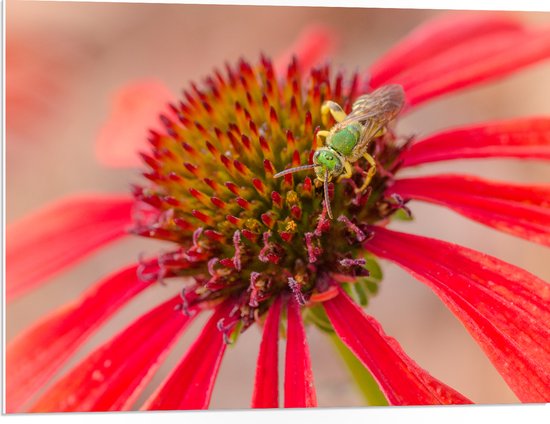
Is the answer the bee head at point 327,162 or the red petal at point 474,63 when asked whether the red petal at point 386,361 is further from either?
the red petal at point 474,63

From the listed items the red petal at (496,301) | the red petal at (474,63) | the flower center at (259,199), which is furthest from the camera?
the red petal at (474,63)

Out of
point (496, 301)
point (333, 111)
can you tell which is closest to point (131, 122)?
point (333, 111)

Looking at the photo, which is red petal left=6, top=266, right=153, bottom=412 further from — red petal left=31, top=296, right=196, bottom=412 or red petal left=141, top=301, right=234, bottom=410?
red petal left=141, top=301, right=234, bottom=410

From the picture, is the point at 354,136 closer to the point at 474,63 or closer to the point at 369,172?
the point at 369,172

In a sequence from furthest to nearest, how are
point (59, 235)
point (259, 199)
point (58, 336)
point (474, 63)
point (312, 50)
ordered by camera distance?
point (312, 50), point (59, 235), point (474, 63), point (58, 336), point (259, 199)

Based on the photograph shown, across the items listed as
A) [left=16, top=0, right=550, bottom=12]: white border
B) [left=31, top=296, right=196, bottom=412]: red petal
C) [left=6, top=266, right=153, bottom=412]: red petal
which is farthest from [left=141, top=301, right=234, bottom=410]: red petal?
[left=16, top=0, right=550, bottom=12]: white border

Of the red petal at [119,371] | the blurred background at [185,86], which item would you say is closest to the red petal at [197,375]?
the red petal at [119,371]

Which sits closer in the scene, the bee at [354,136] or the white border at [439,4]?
the bee at [354,136]
